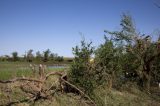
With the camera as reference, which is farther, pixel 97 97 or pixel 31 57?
pixel 31 57

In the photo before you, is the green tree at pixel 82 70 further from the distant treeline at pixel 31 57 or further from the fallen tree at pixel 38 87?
the distant treeline at pixel 31 57

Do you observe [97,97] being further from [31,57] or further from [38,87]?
[31,57]

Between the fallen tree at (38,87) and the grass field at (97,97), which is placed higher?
the fallen tree at (38,87)

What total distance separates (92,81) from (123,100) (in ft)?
6.98

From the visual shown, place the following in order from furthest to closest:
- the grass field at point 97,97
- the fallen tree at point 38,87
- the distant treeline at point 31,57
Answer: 1. the distant treeline at point 31,57
2. the grass field at point 97,97
3. the fallen tree at point 38,87

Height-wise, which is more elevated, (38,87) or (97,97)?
(38,87)

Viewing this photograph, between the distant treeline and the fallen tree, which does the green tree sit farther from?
the distant treeline

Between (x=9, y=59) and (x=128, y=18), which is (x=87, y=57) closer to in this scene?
(x=128, y=18)

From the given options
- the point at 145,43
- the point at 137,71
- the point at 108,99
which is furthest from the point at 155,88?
the point at 108,99

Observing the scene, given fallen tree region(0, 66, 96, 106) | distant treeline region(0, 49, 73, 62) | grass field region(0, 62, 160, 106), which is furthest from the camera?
distant treeline region(0, 49, 73, 62)

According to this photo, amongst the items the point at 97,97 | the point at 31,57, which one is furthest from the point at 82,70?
the point at 31,57

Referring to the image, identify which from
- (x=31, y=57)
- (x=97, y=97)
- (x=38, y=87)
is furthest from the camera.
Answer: (x=31, y=57)

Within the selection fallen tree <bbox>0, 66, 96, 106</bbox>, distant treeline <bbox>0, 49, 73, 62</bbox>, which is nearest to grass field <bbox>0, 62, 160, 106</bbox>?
fallen tree <bbox>0, 66, 96, 106</bbox>

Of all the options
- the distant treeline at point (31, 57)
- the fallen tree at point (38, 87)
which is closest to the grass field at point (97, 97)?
the fallen tree at point (38, 87)
